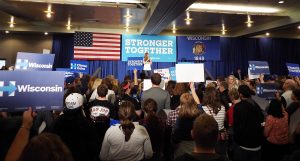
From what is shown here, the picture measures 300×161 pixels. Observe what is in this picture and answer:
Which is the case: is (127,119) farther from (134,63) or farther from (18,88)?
(134,63)

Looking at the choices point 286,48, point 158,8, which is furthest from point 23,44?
point 286,48

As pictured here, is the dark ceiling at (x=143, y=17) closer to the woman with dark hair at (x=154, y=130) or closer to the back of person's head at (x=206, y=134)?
the woman with dark hair at (x=154, y=130)

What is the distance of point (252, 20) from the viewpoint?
10.1 metres

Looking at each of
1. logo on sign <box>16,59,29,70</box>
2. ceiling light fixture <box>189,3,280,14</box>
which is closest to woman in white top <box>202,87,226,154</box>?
logo on sign <box>16,59,29,70</box>

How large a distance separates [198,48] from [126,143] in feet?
32.5

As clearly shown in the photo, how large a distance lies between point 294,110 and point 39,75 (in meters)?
3.55

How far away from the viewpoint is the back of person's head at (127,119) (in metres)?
2.73

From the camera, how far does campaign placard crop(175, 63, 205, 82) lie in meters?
4.38

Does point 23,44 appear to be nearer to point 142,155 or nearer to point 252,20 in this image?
point 252,20

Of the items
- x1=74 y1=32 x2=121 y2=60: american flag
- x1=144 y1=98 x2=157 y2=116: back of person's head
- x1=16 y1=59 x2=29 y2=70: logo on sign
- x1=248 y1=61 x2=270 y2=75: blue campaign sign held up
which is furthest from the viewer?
x1=74 y1=32 x2=121 y2=60: american flag

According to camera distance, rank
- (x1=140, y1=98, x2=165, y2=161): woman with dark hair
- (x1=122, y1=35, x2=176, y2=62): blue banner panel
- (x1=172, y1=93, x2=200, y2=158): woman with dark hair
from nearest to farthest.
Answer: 1. (x1=172, y1=93, x2=200, y2=158): woman with dark hair
2. (x1=140, y1=98, x2=165, y2=161): woman with dark hair
3. (x1=122, y1=35, x2=176, y2=62): blue banner panel

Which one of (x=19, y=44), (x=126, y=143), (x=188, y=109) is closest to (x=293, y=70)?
(x=188, y=109)

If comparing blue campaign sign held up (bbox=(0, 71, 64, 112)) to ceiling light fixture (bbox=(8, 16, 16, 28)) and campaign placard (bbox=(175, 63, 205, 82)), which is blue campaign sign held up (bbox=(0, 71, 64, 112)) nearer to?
campaign placard (bbox=(175, 63, 205, 82))

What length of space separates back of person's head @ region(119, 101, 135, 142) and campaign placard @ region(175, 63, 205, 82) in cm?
170
